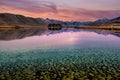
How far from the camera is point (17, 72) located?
71.7 ft

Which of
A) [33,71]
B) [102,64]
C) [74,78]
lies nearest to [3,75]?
[33,71]

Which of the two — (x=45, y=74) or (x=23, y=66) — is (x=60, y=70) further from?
(x=23, y=66)

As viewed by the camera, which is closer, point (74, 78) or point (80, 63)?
point (74, 78)

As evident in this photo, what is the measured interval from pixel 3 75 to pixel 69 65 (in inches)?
319

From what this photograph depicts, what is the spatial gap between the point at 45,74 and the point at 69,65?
5.19m

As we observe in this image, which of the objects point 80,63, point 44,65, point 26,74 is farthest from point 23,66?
point 80,63

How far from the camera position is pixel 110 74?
20.8m

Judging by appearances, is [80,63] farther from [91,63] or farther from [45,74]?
[45,74]

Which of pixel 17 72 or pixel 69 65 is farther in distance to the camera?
pixel 69 65

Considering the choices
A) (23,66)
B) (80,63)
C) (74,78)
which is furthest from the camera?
(80,63)

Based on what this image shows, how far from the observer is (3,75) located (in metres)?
20.5

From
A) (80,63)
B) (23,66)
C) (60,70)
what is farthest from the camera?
(80,63)

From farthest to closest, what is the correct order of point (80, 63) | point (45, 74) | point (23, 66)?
point (80, 63) < point (23, 66) < point (45, 74)

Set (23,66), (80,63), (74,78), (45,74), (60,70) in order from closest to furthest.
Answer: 1. (74,78)
2. (45,74)
3. (60,70)
4. (23,66)
5. (80,63)
